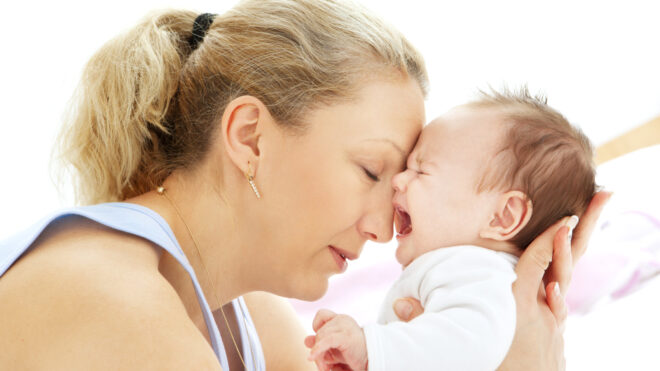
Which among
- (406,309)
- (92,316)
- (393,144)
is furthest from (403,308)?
(92,316)

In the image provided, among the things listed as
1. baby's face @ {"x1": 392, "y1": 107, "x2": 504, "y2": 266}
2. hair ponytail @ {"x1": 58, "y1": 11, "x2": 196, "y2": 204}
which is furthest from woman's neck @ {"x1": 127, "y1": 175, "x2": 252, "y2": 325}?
baby's face @ {"x1": 392, "y1": 107, "x2": 504, "y2": 266}

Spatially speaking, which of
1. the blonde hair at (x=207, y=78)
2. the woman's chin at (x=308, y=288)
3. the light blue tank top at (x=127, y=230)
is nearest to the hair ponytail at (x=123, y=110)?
the blonde hair at (x=207, y=78)

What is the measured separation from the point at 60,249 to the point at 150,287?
196 mm

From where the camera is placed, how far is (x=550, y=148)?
1377 millimetres

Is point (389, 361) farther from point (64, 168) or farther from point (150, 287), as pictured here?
point (64, 168)

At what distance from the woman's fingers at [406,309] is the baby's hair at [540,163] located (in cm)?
29

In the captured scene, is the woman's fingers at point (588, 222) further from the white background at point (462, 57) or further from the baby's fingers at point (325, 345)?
the white background at point (462, 57)

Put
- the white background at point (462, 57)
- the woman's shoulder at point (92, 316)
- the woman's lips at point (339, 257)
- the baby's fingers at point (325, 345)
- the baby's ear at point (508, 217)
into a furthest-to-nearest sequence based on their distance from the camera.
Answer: the white background at point (462, 57) < the woman's lips at point (339, 257) < the baby's ear at point (508, 217) < the baby's fingers at point (325, 345) < the woman's shoulder at point (92, 316)

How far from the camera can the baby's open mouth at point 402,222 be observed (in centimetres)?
148

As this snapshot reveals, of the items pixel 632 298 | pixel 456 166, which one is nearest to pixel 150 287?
pixel 456 166

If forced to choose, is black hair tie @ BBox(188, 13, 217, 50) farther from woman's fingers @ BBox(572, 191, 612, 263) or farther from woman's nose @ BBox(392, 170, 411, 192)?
woman's fingers @ BBox(572, 191, 612, 263)

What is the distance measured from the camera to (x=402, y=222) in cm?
150

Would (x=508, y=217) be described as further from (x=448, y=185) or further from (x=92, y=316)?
(x=92, y=316)

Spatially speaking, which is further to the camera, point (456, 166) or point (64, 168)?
point (64, 168)
